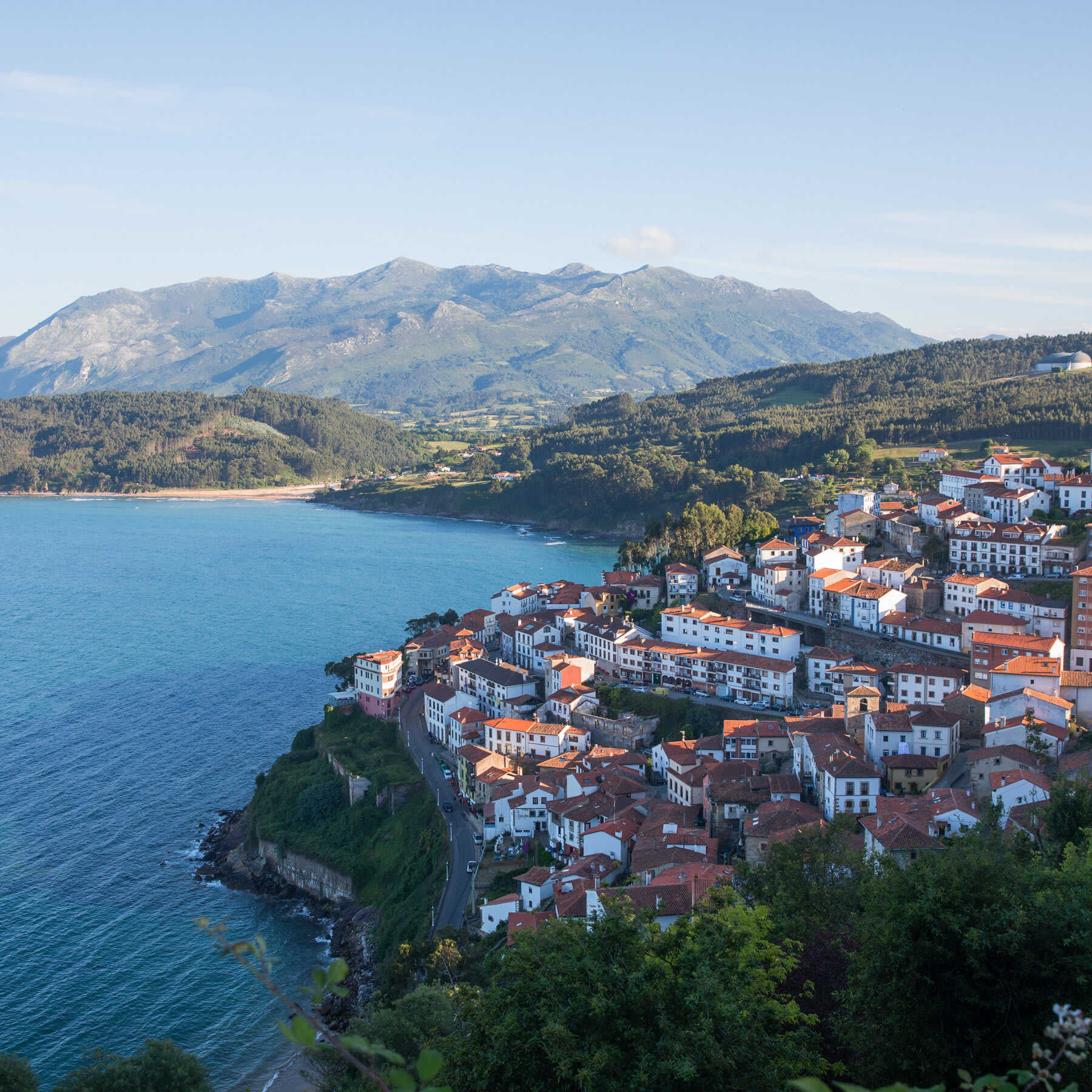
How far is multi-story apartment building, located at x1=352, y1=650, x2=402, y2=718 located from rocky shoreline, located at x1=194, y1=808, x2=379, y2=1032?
4.53m

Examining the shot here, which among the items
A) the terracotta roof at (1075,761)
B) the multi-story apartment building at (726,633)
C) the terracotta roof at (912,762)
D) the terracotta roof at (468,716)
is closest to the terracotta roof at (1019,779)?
the terracotta roof at (1075,761)

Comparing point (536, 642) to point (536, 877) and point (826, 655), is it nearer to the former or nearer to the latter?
point (826, 655)

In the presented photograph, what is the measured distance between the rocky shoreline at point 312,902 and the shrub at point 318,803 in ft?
4.08

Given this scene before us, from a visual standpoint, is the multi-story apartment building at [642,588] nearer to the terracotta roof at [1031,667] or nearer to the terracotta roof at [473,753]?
the terracotta roof at [473,753]

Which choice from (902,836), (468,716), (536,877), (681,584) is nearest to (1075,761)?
(902,836)

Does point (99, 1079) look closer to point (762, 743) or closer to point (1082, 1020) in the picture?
point (1082, 1020)

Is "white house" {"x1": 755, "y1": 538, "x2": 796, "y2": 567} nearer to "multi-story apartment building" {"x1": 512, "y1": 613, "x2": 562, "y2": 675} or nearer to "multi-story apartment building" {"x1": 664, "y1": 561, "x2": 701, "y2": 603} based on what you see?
"multi-story apartment building" {"x1": 664, "y1": 561, "x2": 701, "y2": 603}

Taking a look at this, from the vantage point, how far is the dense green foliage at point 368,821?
59.5 ft

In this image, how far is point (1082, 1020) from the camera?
2611 millimetres

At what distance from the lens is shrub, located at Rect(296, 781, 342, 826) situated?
21.3 m

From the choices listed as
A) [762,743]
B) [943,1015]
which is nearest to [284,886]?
[762,743]

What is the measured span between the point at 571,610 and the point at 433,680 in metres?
4.43

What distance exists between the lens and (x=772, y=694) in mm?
22594

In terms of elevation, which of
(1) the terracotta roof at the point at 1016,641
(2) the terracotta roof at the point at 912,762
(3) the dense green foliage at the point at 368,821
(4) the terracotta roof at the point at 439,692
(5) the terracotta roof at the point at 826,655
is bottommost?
(3) the dense green foliage at the point at 368,821
